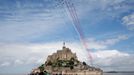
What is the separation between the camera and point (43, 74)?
105 metres

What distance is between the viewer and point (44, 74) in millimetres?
105375

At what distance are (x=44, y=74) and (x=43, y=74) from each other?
439 mm

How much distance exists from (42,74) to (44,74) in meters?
0.88

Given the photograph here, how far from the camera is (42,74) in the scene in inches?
4144

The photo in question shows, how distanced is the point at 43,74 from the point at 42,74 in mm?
438
